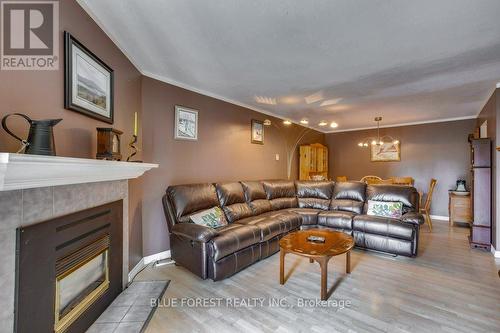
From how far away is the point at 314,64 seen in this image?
2.53 m

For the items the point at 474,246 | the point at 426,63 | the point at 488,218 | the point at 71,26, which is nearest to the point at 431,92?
the point at 426,63

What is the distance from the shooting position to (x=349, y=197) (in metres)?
4.02

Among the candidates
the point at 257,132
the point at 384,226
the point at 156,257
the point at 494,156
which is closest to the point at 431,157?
the point at 494,156

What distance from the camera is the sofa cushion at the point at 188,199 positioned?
2.72m

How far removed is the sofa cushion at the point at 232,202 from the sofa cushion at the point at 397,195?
2097 millimetres

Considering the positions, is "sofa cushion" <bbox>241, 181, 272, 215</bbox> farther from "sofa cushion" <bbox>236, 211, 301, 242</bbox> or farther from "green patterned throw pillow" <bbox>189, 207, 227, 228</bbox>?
"green patterned throw pillow" <bbox>189, 207, 227, 228</bbox>

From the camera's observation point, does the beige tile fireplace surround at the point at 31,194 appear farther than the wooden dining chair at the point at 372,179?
No

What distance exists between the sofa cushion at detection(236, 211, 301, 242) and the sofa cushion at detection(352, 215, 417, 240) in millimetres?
878

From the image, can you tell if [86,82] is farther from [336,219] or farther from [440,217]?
[440,217]

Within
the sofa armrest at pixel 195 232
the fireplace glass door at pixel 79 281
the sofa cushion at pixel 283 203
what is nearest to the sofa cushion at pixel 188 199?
the sofa armrest at pixel 195 232

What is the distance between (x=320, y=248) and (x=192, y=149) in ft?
7.32

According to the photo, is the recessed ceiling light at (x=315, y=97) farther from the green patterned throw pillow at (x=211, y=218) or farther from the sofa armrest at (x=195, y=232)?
the sofa armrest at (x=195, y=232)

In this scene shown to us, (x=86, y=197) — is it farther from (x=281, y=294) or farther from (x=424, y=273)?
(x=424, y=273)

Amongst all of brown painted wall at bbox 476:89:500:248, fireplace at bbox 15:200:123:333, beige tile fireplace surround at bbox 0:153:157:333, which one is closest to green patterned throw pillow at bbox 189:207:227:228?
fireplace at bbox 15:200:123:333
